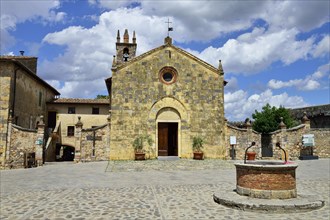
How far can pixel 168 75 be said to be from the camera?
2367cm

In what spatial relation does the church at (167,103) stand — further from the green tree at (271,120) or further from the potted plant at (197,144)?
the green tree at (271,120)

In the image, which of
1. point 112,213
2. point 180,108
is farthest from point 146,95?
point 112,213

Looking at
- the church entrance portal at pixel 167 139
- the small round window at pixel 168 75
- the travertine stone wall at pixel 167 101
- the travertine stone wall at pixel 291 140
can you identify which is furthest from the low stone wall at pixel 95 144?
the travertine stone wall at pixel 291 140

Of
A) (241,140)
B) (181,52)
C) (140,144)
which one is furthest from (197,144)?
(181,52)

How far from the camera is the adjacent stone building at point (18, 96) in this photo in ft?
64.1

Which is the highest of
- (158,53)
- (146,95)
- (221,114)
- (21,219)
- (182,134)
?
(158,53)

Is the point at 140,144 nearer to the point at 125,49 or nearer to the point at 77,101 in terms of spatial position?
the point at 125,49

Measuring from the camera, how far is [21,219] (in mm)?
6758

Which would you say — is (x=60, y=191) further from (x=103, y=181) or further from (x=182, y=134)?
(x=182, y=134)

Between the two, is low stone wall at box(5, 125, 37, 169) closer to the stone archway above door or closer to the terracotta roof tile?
the stone archway above door

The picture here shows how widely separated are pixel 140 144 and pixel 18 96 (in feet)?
33.0

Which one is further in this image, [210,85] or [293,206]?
[210,85]

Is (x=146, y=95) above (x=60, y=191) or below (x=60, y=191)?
above

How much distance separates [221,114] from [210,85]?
262cm
